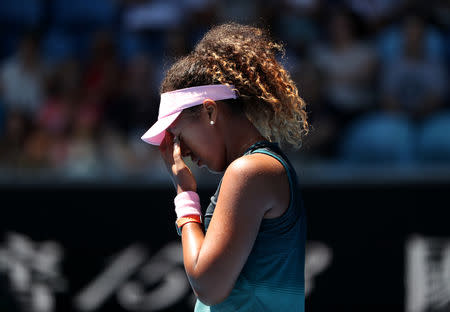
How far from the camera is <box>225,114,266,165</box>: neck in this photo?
1.84 meters

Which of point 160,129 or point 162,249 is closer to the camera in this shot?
point 160,129

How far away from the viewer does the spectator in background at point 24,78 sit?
245 inches

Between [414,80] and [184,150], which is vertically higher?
[184,150]

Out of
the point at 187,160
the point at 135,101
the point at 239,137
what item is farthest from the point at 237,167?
the point at 135,101

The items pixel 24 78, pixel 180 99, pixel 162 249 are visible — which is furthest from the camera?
pixel 24 78

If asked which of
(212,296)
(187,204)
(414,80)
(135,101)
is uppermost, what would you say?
(187,204)

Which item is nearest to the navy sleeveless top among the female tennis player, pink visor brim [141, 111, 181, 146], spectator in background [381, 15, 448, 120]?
the female tennis player

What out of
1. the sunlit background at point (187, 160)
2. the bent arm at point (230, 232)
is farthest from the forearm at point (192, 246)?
the sunlit background at point (187, 160)

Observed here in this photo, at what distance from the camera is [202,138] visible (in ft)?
6.00

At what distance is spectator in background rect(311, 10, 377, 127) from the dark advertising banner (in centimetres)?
108

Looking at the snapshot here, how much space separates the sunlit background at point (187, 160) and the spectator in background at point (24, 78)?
0.01 metres

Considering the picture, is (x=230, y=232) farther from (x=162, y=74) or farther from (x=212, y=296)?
(x=162, y=74)

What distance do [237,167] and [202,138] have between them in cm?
21

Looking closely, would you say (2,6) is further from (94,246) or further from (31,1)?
(94,246)
